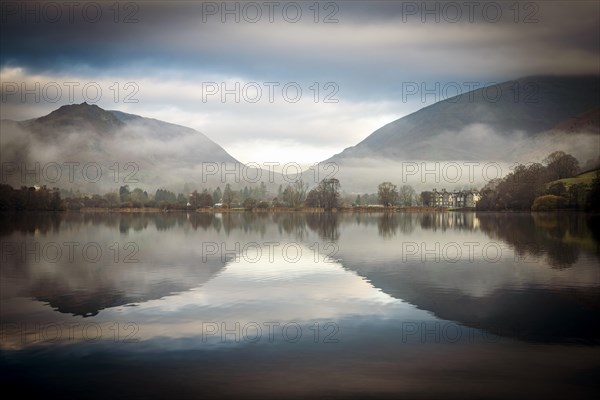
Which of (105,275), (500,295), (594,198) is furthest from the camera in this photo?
(594,198)

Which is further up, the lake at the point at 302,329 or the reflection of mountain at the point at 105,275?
the reflection of mountain at the point at 105,275

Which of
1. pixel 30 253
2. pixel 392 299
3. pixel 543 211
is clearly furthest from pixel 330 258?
pixel 543 211

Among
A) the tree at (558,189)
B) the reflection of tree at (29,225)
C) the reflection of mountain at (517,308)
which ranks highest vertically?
the tree at (558,189)

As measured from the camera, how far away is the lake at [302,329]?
54.5 feet

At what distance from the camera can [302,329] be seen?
22797 mm

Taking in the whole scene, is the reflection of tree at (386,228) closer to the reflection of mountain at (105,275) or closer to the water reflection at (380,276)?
the water reflection at (380,276)

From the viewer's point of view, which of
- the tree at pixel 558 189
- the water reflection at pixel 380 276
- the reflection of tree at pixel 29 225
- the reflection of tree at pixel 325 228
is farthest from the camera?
the tree at pixel 558 189

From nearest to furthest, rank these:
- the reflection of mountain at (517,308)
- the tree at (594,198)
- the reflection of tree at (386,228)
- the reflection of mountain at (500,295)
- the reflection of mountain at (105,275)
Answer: the reflection of mountain at (517,308)
the reflection of mountain at (500,295)
the reflection of mountain at (105,275)
the reflection of tree at (386,228)
the tree at (594,198)

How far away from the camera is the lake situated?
654 inches

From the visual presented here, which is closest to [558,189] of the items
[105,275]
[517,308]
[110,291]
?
[517,308]

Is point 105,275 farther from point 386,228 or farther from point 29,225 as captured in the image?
point 29,225

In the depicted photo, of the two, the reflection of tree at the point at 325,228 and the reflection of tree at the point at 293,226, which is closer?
the reflection of tree at the point at 325,228

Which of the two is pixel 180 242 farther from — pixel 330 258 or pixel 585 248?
pixel 585 248

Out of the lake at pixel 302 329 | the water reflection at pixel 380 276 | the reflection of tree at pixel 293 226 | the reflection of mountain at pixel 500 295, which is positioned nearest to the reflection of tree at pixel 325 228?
the reflection of tree at pixel 293 226
